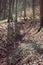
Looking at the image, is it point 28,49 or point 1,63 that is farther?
point 28,49

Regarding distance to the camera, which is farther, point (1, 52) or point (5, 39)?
point (5, 39)

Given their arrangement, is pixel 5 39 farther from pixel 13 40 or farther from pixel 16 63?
pixel 16 63

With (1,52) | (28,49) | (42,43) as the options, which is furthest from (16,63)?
(42,43)

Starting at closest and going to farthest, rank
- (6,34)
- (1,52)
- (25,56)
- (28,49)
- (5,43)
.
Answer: (25,56) → (28,49) → (1,52) → (5,43) → (6,34)

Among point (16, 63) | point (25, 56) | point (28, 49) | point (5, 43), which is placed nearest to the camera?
point (16, 63)

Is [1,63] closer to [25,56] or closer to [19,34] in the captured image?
[25,56]

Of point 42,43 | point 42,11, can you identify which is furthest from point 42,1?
point 42,43

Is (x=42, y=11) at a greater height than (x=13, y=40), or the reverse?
(x=42, y=11)

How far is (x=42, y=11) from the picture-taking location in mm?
9922

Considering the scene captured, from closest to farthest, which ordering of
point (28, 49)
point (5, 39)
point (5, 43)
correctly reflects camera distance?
point (28, 49), point (5, 43), point (5, 39)

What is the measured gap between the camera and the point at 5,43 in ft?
30.7

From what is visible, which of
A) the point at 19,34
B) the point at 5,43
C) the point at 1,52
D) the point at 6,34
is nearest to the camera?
the point at 1,52

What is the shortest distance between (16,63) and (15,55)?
70 centimetres

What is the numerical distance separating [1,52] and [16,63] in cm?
174
